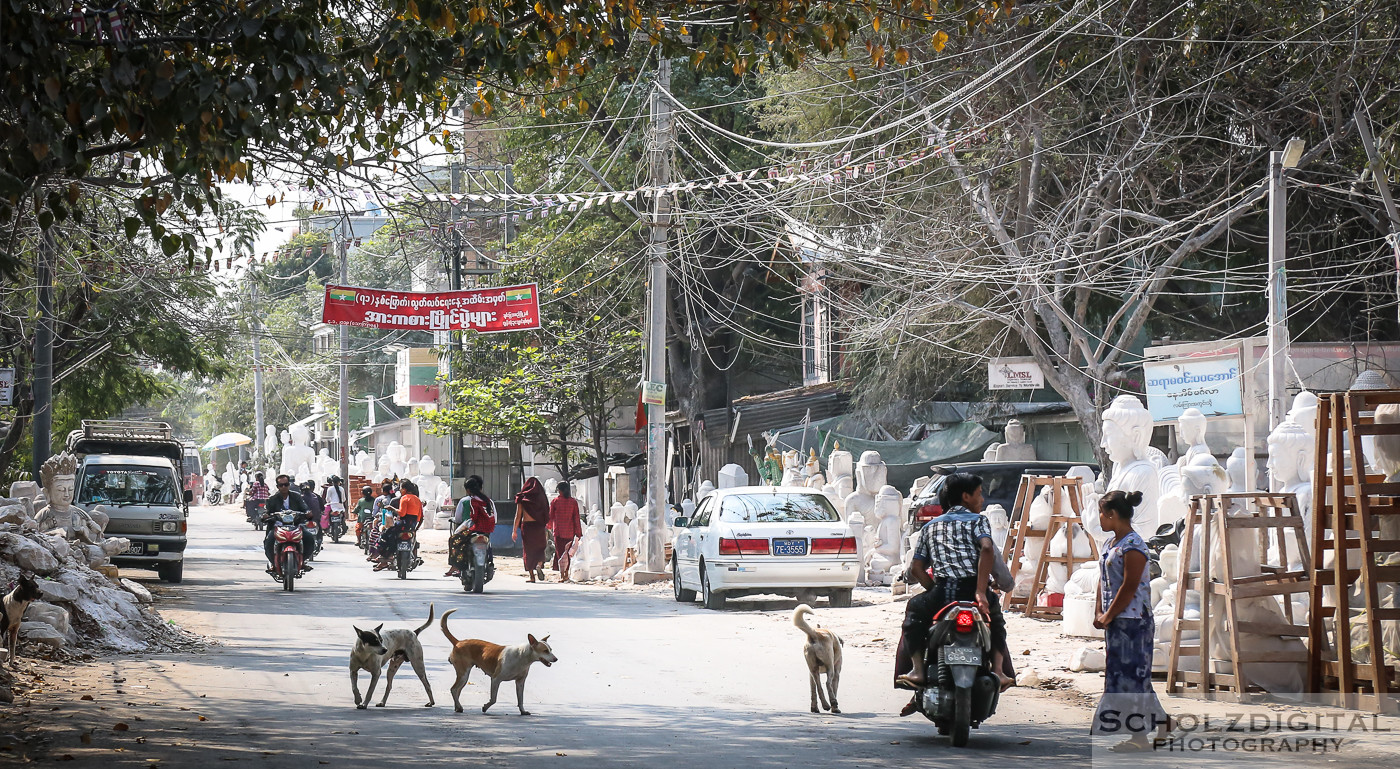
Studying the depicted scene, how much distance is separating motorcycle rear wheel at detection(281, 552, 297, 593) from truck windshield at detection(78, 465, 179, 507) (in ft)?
8.80

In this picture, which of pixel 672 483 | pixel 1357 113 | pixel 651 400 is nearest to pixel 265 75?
pixel 1357 113

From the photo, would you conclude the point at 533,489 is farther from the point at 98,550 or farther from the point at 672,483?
the point at 672,483

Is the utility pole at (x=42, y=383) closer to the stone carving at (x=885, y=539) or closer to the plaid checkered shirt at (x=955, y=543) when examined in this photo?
the stone carving at (x=885, y=539)

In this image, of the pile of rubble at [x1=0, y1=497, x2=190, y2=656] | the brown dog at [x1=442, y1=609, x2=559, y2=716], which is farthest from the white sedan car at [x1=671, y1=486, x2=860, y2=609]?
the brown dog at [x1=442, y1=609, x2=559, y2=716]

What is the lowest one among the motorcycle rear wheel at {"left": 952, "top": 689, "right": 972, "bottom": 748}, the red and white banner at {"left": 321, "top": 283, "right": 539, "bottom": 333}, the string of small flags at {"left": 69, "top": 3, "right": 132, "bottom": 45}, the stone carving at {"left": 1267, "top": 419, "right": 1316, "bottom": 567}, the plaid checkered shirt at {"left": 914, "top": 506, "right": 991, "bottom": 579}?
the motorcycle rear wheel at {"left": 952, "top": 689, "right": 972, "bottom": 748}

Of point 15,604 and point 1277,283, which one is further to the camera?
point 1277,283

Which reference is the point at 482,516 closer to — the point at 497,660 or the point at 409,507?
the point at 409,507

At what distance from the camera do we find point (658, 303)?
22.0 meters

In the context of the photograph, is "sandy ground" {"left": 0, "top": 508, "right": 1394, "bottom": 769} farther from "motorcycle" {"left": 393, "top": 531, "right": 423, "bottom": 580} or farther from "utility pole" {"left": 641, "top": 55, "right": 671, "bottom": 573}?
"motorcycle" {"left": 393, "top": 531, "right": 423, "bottom": 580}

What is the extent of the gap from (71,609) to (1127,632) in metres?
10.1

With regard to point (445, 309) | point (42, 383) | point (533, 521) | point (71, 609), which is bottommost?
point (71, 609)

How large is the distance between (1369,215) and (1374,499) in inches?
467

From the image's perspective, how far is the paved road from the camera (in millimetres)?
7555

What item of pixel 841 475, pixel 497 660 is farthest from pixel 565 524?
pixel 497 660
